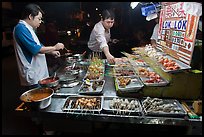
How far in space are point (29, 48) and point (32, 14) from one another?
647 millimetres

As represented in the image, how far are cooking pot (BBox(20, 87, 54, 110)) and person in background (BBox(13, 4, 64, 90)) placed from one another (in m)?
0.89

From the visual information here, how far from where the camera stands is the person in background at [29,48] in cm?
281

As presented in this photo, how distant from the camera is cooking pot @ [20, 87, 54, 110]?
1.96m

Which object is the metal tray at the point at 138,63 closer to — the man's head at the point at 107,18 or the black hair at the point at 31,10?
the man's head at the point at 107,18

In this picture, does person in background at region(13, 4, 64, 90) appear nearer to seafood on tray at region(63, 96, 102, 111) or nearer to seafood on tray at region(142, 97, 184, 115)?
seafood on tray at region(63, 96, 102, 111)

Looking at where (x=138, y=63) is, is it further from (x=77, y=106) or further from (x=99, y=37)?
(x=77, y=106)

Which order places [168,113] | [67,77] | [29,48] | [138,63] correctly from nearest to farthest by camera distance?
1. [168,113]
2. [29,48]
3. [67,77]
4. [138,63]

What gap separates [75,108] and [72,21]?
9968 mm

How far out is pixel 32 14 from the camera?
2.90 metres

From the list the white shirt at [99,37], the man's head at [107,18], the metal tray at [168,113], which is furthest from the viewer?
the man's head at [107,18]

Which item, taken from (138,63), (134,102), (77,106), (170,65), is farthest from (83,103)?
(138,63)

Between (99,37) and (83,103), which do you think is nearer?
(83,103)

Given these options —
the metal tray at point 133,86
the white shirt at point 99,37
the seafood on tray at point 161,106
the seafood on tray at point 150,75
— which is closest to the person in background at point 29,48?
the white shirt at point 99,37

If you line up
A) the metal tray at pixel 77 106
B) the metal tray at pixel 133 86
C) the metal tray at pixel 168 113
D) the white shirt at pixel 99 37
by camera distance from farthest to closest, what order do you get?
the white shirt at pixel 99 37
the metal tray at pixel 133 86
the metal tray at pixel 77 106
the metal tray at pixel 168 113
